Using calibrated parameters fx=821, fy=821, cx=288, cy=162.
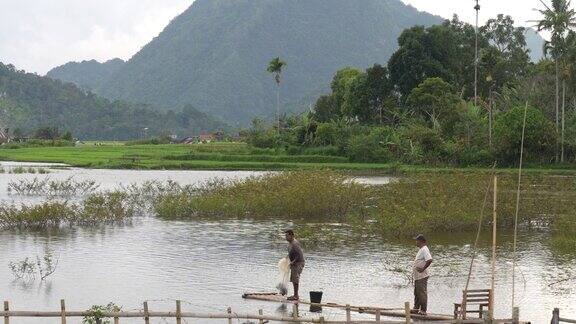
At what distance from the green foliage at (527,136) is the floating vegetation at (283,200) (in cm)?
2200

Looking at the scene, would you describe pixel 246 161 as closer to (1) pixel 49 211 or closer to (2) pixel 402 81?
(2) pixel 402 81

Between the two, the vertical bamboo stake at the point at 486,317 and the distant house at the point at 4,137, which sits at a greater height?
the distant house at the point at 4,137

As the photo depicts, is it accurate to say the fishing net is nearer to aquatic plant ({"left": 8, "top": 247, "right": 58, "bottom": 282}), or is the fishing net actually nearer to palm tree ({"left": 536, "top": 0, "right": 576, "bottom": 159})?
aquatic plant ({"left": 8, "top": 247, "right": 58, "bottom": 282})

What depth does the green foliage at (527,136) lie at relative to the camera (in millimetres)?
53969

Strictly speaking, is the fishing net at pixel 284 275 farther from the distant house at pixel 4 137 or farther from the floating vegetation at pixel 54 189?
the distant house at pixel 4 137

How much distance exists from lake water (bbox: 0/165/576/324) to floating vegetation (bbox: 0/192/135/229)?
65 centimetres

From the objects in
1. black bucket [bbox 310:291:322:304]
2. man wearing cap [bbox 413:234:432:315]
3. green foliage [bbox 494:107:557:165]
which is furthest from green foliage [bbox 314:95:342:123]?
man wearing cap [bbox 413:234:432:315]

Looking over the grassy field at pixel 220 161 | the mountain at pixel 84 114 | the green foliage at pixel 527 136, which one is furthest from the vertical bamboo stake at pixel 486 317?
the mountain at pixel 84 114

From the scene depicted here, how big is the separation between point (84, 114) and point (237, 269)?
151366 millimetres

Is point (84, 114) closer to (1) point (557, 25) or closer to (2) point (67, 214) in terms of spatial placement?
(1) point (557, 25)

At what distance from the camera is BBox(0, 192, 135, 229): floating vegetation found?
29.9 metres

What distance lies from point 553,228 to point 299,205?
401 inches

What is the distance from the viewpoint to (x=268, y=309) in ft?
56.8

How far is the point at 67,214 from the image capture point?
101 feet
